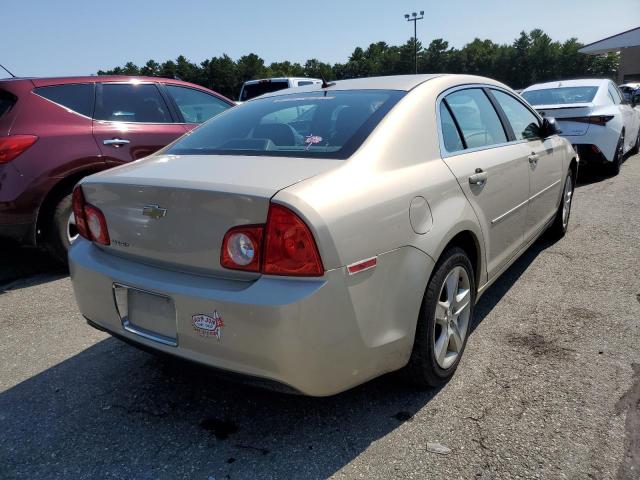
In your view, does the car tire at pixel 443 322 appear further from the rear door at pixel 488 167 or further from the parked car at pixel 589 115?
the parked car at pixel 589 115

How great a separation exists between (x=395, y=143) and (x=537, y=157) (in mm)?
1898

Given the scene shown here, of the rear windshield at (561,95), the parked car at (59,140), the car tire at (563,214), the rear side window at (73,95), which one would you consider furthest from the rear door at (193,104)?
the rear windshield at (561,95)

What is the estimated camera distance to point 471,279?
2.81m

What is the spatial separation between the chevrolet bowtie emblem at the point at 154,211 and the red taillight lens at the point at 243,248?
0.35m

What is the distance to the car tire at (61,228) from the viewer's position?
4.46 m

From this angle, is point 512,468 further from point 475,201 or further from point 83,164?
point 83,164

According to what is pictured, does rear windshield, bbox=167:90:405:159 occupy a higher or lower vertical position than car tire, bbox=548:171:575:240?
higher

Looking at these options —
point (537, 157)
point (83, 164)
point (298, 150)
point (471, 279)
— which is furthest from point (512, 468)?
point (83, 164)

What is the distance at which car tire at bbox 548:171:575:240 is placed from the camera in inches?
192

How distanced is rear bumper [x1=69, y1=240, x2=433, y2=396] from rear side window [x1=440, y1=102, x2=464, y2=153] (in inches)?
31.9

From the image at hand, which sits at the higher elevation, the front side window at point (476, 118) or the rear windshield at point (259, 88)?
the rear windshield at point (259, 88)

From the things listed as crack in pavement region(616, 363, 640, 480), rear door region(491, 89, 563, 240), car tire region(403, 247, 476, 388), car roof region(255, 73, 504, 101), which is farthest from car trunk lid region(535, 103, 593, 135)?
car tire region(403, 247, 476, 388)

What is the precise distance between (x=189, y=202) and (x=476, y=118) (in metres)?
2.04

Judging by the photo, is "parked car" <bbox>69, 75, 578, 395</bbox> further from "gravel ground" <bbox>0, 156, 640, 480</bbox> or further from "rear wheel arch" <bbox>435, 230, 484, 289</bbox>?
"gravel ground" <bbox>0, 156, 640, 480</bbox>
